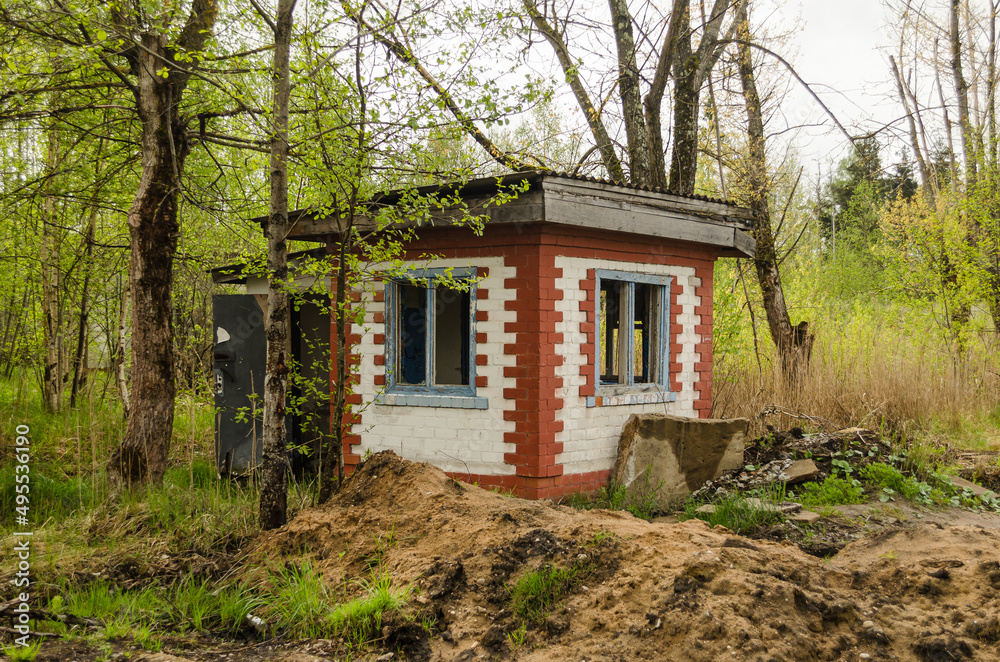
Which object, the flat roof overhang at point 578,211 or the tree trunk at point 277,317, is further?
the flat roof overhang at point 578,211

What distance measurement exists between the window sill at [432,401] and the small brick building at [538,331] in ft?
0.05

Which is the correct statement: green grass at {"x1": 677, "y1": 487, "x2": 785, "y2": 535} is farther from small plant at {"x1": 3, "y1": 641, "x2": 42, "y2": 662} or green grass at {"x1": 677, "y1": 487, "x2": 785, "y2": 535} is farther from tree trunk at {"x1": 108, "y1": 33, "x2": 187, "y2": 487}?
tree trunk at {"x1": 108, "y1": 33, "x2": 187, "y2": 487}

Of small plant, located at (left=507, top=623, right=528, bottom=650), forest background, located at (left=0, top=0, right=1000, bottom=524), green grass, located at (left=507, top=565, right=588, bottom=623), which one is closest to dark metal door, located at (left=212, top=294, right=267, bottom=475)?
forest background, located at (left=0, top=0, right=1000, bottom=524)

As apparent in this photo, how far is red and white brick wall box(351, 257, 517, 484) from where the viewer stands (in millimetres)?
7285

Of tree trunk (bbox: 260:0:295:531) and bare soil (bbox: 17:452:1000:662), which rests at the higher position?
tree trunk (bbox: 260:0:295:531)

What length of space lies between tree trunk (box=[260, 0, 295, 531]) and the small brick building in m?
1.43

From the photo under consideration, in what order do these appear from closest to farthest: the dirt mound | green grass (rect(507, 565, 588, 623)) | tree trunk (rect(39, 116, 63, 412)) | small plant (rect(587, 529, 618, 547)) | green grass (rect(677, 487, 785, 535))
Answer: the dirt mound < green grass (rect(507, 565, 588, 623)) < small plant (rect(587, 529, 618, 547)) < green grass (rect(677, 487, 785, 535)) < tree trunk (rect(39, 116, 63, 412))

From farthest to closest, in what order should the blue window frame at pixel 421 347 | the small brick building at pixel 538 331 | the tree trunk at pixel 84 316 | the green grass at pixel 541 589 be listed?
the tree trunk at pixel 84 316
the blue window frame at pixel 421 347
the small brick building at pixel 538 331
the green grass at pixel 541 589

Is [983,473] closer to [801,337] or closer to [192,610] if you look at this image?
[801,337]

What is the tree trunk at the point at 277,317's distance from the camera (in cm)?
549

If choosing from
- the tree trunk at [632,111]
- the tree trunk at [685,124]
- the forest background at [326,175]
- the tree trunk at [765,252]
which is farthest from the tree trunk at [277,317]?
the tree trunk at [685,124]

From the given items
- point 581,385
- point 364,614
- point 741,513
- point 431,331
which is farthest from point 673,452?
point 364,614

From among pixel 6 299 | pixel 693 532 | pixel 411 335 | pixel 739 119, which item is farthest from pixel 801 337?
pixel 6 299

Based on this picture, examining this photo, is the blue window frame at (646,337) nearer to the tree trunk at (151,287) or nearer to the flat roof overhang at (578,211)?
the flat roof overhang at (578,211)
